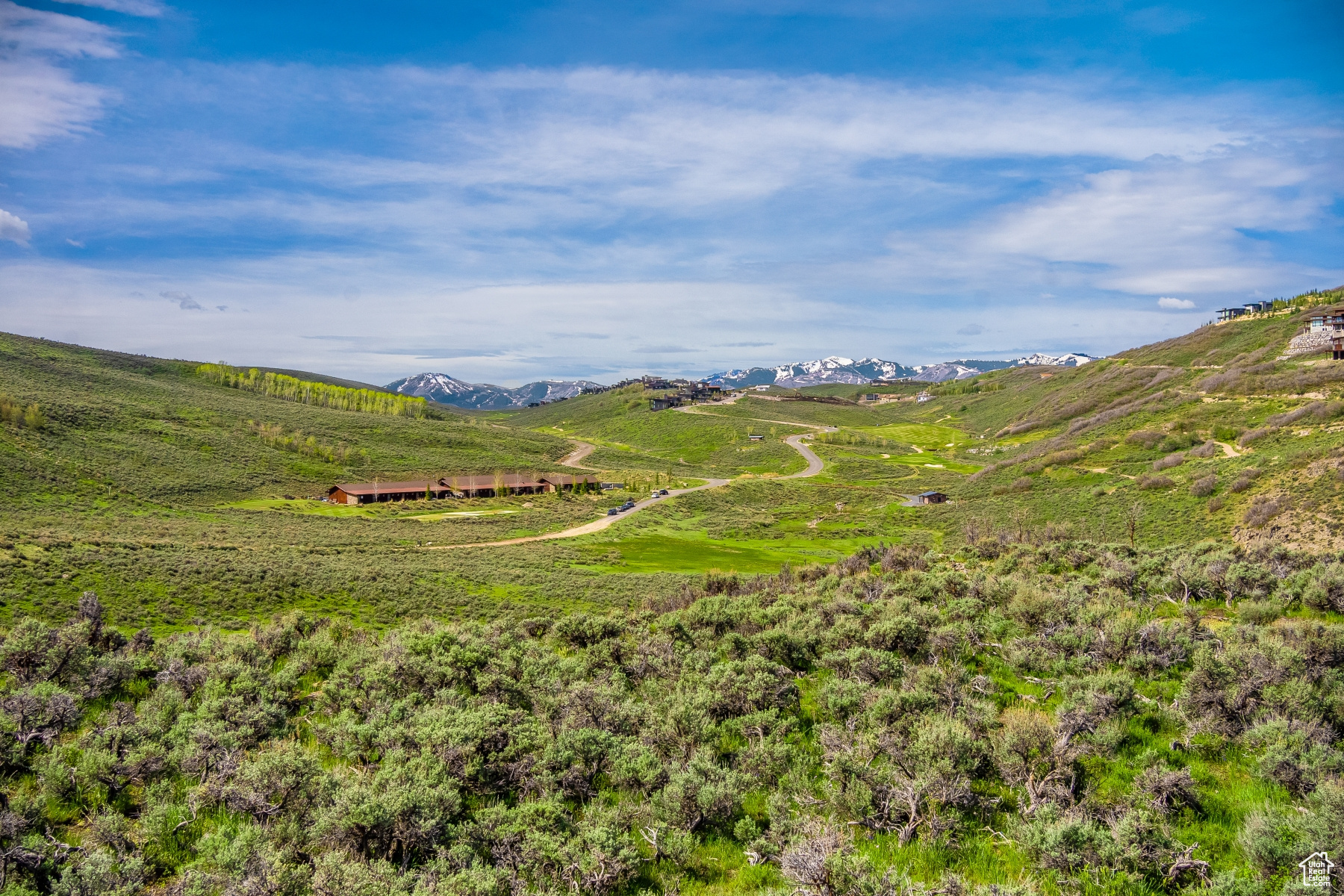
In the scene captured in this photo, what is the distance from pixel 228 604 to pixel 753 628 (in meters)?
31.8

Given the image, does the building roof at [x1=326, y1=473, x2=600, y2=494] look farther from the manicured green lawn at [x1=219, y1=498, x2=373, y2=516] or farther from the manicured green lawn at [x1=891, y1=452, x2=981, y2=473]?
the manicured green lawn at [x1=891, y1=452, x2=981, y2=473]

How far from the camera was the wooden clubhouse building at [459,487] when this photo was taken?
90.6 metres

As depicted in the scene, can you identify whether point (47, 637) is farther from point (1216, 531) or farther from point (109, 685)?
point (1216, 531)

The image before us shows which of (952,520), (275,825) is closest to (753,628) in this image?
(275,825)

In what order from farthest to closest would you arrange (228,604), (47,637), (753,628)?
1. (228,604)
2. (753,628)
3. (47,637)

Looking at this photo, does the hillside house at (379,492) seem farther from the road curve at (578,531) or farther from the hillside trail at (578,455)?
the hillside trail at (578,455)

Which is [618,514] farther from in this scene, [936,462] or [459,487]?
[936,462]

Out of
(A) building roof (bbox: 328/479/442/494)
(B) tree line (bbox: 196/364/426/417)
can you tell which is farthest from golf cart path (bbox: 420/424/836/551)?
(B) tree line (bbox: 196/364/426/417)

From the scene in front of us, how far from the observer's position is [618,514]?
87.2 meters

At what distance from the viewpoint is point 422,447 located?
13688 cm

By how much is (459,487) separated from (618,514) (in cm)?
2987

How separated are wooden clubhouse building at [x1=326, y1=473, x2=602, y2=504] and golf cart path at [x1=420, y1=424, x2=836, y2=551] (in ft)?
58.2

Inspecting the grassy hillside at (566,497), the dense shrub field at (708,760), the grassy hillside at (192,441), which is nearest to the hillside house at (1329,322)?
the grassy hillside at (566,497)

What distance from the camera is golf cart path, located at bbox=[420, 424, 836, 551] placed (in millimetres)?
64213
